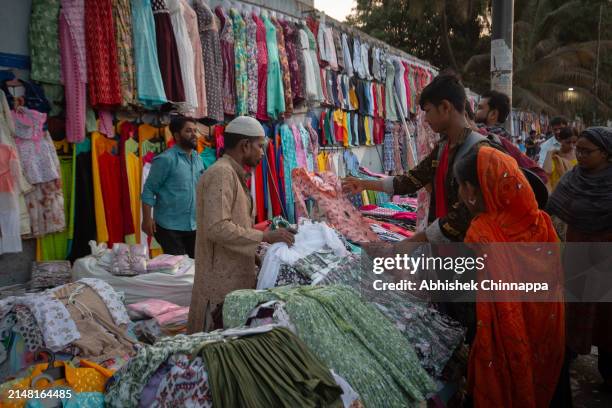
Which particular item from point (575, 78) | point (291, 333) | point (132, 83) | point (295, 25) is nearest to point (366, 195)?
point (295, 25)

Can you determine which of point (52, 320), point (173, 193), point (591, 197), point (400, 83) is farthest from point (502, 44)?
point (52, 320)

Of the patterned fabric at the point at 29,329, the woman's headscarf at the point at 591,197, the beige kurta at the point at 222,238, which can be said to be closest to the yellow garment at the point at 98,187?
the patterned fabric at the point at 29,329

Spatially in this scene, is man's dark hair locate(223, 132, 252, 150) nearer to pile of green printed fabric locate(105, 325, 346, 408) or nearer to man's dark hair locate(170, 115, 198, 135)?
pile of green printed fabric locate(105, 325, 346, 408)

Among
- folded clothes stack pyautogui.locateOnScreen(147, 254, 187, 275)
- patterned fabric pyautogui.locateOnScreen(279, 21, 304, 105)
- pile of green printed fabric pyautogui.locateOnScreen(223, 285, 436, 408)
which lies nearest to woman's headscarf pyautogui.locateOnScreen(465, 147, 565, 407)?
pile of green printed fabric pyautogui.locateOnScreen(223, 285, 436, 408)

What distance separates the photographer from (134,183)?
5.23 metres

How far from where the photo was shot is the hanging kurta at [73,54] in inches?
178

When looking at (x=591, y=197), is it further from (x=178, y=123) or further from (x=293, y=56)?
(x=293, y=56)

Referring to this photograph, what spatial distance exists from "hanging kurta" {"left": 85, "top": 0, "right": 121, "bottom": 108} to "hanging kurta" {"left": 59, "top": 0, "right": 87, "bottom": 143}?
0.19 ft

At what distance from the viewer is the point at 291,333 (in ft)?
7.25

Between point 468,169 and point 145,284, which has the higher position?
point 468,169

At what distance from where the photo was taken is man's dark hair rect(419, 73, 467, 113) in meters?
3.16

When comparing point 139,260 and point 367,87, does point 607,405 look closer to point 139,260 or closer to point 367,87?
point 139,260

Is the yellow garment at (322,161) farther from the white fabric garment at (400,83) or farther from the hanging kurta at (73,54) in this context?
the hanging kurta at (73,54)

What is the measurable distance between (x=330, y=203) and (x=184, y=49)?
2.24 meters
